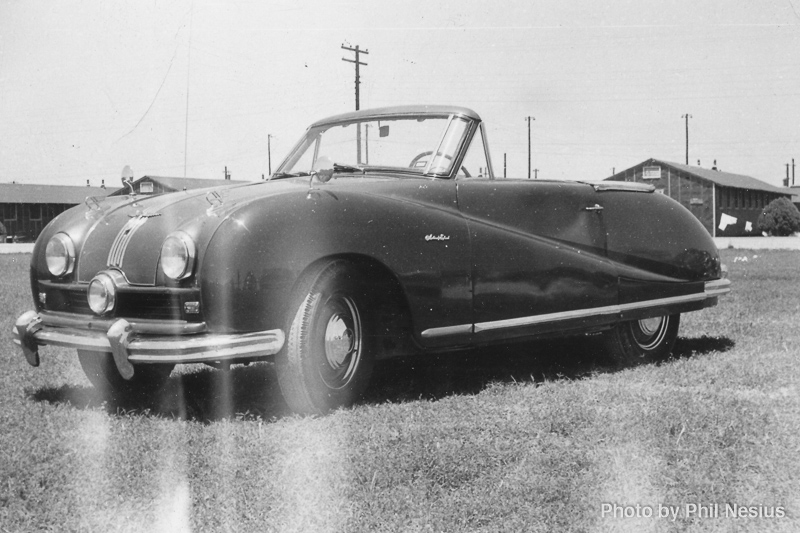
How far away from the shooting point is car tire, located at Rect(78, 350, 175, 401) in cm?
466

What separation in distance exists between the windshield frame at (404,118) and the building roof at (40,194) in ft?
176

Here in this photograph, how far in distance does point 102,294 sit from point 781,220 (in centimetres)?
5075

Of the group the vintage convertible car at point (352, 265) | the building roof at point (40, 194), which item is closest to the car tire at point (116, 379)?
the vintage convertible car at point (352, 265)

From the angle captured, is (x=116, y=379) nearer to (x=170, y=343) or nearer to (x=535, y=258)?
(x=170, y=343)

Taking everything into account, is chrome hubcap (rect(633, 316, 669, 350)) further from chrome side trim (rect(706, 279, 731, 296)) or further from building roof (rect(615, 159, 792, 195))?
building roof (rect(615, 159, 792, 195))

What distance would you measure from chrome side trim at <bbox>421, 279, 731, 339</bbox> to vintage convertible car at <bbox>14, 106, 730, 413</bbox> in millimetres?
14

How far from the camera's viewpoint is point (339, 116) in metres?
5.54

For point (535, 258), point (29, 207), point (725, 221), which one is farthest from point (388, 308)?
point (29, 207)

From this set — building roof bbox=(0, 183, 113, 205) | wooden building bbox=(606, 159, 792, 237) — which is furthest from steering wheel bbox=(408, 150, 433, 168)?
building roof bbox=(0, 183, 113, 205)

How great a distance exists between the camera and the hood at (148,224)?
3.80 metres

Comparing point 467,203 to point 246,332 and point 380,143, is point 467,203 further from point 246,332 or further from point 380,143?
point 246,332

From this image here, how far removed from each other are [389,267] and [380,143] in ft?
4.13

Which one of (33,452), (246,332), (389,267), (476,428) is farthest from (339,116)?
(33,452)

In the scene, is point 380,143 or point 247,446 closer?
point 247,446
